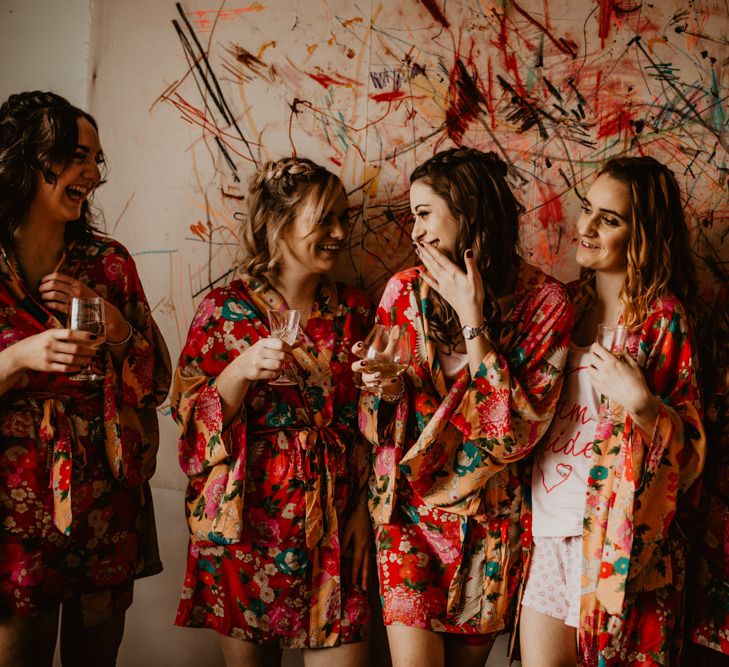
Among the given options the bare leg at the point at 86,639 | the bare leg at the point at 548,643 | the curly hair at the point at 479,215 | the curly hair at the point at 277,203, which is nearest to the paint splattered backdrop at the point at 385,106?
the curly hair at the point at 277,203

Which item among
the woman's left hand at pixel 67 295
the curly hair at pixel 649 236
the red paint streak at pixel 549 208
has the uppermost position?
the red paint streak at pixel 549 208

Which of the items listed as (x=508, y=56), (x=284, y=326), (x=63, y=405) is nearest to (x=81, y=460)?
(x=63, y=405)

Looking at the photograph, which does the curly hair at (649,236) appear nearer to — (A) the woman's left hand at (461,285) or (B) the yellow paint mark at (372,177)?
(A) the woman's left hand at (461,285)

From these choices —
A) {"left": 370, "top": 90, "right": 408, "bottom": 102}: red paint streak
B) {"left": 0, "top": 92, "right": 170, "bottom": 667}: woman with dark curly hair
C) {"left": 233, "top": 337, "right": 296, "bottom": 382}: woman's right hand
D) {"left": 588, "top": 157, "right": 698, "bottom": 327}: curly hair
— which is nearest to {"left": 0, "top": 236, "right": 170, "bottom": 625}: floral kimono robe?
{"left": 0, "top": 92, "right": 170, "bottom": 667}: woman with dark curly hair

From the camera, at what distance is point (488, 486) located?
6.22ft

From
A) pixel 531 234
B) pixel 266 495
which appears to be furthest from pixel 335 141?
pixel 266 495

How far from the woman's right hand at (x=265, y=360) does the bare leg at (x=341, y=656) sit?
801mm

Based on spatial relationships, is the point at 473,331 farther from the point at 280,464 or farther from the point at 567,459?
the point at 280,464

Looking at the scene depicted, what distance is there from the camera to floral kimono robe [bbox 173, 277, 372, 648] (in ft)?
6.36

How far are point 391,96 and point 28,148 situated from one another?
1.10 m

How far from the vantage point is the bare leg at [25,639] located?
1.72 m

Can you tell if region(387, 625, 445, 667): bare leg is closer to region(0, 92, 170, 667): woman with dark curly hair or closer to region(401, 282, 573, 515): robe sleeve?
region(401, 282, 573, 515): robe sleeve

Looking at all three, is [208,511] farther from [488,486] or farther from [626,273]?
[626,273]

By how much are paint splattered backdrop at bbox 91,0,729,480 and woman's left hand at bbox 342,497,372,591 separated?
76 cm
